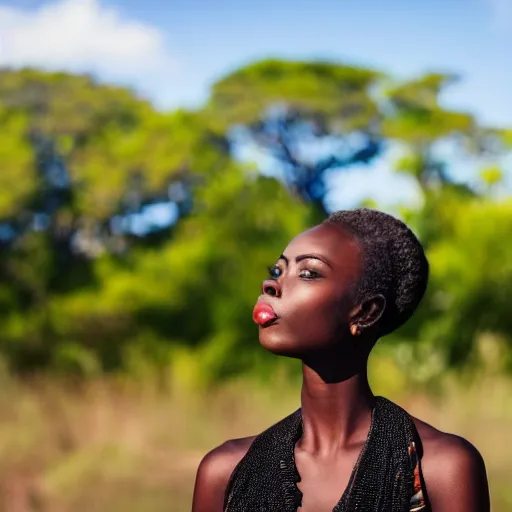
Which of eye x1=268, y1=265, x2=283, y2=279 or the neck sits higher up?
eye x1=268, y1=265, x2=283, y2=279

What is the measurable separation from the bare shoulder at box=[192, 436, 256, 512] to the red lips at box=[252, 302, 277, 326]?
0.31m

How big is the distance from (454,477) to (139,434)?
6959 mm

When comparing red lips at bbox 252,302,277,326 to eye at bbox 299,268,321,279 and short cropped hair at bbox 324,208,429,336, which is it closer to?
eye at bbox 299,268,321,279

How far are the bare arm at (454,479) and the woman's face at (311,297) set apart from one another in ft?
0.90

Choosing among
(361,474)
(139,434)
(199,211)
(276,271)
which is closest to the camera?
(361,474)

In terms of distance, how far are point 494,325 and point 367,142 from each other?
4.62 meters

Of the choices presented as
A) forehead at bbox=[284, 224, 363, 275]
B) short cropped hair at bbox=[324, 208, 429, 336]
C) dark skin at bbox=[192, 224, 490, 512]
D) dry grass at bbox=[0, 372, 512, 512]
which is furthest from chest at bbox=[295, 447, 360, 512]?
dry grass at bbox=[0, 372, 512, 512]

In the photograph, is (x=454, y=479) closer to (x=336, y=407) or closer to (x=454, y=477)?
(x=454, y=477)

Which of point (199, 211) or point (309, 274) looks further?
point (199, 211)

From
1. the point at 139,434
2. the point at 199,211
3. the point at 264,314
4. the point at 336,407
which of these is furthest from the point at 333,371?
the point at 199,211

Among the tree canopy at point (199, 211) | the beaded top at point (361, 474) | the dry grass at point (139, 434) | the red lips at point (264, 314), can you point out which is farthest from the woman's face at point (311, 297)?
the tree canopy at point (199, 211)

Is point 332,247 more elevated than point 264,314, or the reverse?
point 332,247

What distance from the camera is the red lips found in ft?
6.09

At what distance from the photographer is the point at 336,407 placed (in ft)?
6.30
